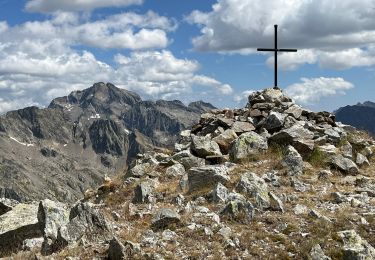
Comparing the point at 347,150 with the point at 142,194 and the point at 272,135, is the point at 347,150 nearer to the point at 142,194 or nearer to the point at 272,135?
the point at 272,135

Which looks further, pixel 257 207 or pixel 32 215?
pixel 32 215

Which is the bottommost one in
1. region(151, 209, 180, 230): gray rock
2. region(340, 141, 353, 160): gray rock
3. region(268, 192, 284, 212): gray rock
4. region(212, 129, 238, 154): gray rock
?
region(151, 209, 180, 230): gray rock

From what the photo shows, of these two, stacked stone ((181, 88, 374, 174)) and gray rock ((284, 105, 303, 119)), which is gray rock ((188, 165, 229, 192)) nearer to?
stacked stone ((181, 88, 374, 174))

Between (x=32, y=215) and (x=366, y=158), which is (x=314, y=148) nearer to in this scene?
(x=366, y=158)

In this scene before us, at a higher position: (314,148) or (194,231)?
(314,148)

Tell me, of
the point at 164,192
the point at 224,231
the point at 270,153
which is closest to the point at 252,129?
the point at 270,153

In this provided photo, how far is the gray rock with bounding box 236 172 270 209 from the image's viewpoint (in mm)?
18953

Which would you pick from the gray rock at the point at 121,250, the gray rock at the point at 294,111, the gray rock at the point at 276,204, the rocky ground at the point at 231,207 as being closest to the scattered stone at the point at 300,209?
the rocky ground at the point at 231,207

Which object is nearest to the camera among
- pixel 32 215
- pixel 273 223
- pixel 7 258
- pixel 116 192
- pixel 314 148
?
pixel 7 258

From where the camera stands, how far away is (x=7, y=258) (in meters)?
16.0

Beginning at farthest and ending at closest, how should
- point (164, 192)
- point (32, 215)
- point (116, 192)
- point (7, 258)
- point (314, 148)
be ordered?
1. point (314, 148)
2. point (116, 192)
3. point (164, 192)
4. point (32, 215)
5. point (7, 258)

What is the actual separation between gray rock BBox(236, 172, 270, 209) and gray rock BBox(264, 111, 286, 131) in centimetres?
1042

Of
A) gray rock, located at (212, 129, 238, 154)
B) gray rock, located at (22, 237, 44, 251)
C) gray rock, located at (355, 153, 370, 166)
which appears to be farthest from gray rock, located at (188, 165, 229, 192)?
gray rock, located at (355, 153, 370, 166)

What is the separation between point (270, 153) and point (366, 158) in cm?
575
